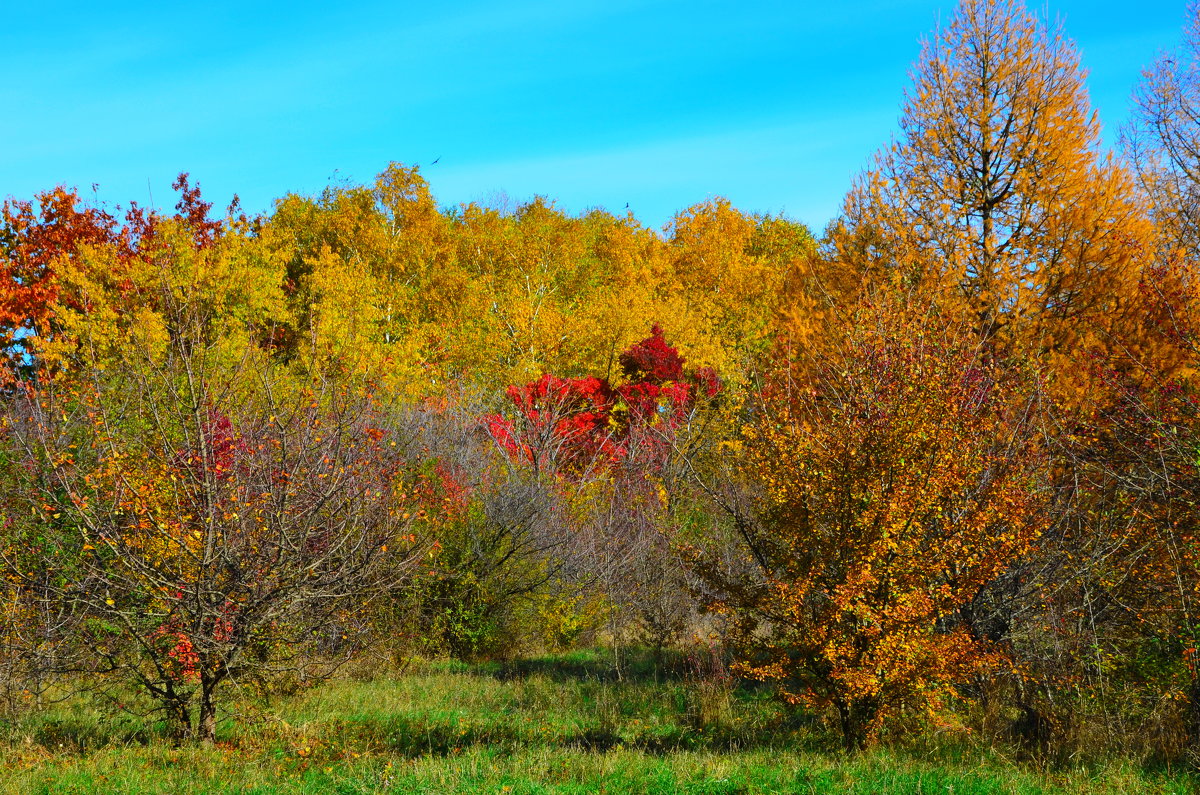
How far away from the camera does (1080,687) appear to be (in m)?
7.77

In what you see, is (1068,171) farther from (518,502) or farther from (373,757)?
(373,757)

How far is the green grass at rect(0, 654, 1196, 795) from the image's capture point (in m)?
6.40

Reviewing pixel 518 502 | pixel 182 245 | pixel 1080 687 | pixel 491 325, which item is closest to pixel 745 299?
pixel 491 325

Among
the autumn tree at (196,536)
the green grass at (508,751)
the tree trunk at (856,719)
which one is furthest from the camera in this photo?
the tree trunk at (856,719)

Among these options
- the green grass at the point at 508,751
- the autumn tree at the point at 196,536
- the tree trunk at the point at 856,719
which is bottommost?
the green grass at the point at 508,751

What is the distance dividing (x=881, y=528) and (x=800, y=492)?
2.36ft

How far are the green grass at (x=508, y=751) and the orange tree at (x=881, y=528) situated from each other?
0.77 metres

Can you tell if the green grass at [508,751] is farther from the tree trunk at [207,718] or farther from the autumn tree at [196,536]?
the autumn tree at [196,536]

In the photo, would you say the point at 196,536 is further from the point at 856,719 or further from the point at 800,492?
the point at 856,719

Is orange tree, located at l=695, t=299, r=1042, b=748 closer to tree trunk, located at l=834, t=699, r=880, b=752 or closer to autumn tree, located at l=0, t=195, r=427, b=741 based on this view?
tree trunk, located at l=834, t=699, r=880, b=752

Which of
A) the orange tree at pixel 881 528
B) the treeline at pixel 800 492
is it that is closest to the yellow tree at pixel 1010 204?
the treeline at pixel 800 492

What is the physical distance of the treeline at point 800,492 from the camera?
7.12 m

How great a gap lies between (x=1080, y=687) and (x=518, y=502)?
771 centimetres

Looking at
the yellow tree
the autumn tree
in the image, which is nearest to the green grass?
the autumn tree
